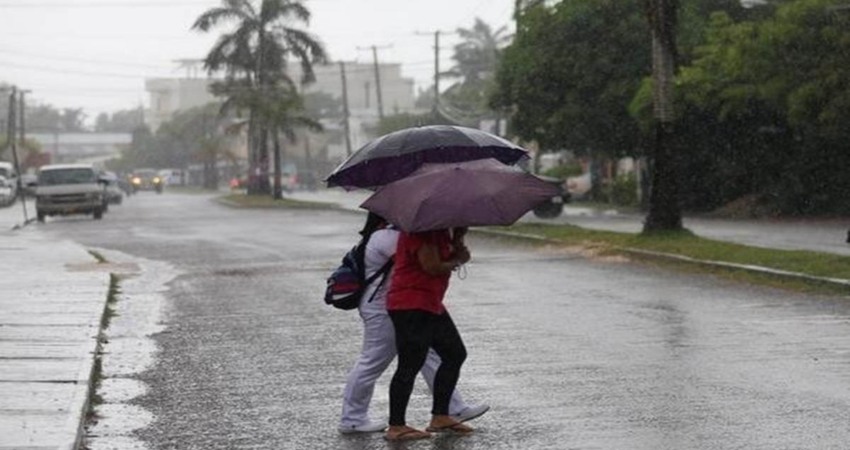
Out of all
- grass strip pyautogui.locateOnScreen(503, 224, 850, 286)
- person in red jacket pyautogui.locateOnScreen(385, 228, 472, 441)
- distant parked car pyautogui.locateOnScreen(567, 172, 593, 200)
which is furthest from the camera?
distant parked car pyautogui.locateOnScreen(567, 172, 593, 200)

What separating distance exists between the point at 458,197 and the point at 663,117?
68.8 feet

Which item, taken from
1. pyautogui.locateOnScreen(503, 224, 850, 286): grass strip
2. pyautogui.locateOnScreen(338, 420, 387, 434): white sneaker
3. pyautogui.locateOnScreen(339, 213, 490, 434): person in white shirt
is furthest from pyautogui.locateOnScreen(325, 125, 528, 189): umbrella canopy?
pyautogui.locateOnScreen(503, 224, 850, 286): grass strip

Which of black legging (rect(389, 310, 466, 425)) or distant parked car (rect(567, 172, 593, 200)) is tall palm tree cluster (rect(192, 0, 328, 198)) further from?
black legging (rect(389, 310, 466, 425))

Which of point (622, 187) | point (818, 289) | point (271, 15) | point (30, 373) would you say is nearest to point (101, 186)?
point (622, 187)

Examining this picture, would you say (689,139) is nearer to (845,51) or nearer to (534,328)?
(845,51)

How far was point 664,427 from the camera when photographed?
405 inches

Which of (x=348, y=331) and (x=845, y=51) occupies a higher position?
(x=845, y=51)

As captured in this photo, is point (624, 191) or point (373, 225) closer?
point (373, 225)

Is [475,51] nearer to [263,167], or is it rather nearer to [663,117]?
[263,167]

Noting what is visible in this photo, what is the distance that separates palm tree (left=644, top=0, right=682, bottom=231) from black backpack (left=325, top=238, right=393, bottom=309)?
67.1 feet

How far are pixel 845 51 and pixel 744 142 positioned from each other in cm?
1034

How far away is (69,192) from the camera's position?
55375 millimetres

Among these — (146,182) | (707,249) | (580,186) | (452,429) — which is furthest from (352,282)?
(146,182)

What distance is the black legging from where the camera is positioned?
10.2 metres
